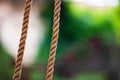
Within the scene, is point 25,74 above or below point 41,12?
below

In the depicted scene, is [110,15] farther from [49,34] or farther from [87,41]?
[49,34]

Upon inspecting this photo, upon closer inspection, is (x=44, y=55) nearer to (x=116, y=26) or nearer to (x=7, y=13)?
(x=7, y=13)

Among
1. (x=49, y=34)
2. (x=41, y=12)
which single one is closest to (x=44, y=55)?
(x=49, y=34)

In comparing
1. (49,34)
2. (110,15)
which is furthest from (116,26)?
(49,34)

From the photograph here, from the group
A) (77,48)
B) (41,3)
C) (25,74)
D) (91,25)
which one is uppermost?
(41,3)

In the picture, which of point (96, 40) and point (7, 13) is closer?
point (7, 13)

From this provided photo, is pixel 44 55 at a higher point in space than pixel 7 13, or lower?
lower
